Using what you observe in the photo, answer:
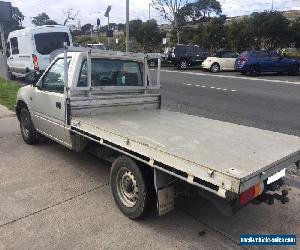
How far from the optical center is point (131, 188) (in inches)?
165

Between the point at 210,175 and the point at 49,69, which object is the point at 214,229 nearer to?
the point at 210,175

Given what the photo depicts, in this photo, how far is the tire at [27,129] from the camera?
6736 mm

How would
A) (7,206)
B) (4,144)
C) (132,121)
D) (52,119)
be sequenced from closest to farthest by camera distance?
(7,206) → (132,121) → (52,119) → (4,144)

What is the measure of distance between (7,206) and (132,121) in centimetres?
187

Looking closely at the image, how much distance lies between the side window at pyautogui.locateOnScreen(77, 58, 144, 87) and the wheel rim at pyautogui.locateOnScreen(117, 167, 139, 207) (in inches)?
69.5

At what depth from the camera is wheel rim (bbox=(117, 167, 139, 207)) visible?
13.6 ft

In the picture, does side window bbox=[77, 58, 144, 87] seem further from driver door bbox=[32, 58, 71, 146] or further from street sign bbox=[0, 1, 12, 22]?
street sign bbox=[0, 1, 12, 22]

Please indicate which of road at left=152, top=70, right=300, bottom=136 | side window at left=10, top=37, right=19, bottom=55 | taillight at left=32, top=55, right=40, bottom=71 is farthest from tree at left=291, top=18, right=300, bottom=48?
taillight at left=32, top=55, right=40, bottom=71

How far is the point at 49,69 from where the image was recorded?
614 cm

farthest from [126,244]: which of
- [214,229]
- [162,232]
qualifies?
[214,229]

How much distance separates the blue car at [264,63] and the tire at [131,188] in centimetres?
1986

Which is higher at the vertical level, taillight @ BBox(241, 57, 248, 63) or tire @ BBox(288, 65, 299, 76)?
taillight @ BBox(241, 57, 248, 63)

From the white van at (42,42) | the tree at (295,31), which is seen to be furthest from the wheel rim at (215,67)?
the white van at (42,42)

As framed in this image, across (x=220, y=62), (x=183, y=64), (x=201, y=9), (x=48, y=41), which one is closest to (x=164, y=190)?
(x=48, y=41)
